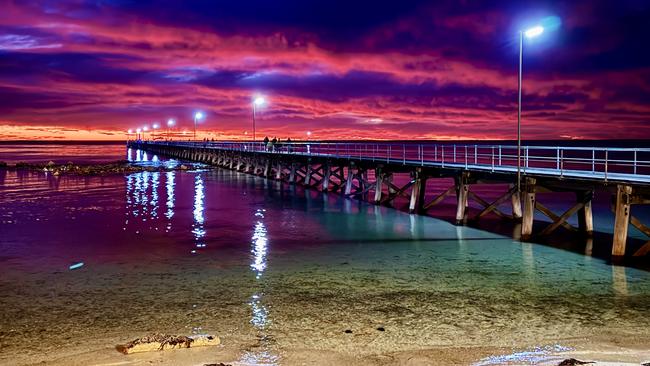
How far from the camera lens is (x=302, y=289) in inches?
463

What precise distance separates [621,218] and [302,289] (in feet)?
28.8

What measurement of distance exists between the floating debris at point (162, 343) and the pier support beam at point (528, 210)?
12.5 metres

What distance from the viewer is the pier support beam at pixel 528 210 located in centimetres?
1786

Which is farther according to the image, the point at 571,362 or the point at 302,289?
the point at 302,289

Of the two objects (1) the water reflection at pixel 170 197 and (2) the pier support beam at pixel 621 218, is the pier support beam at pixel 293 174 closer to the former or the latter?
(1) the water reflection at pixel 170 197

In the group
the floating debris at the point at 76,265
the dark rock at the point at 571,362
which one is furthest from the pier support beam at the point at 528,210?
the floating debris at the point at 76,265

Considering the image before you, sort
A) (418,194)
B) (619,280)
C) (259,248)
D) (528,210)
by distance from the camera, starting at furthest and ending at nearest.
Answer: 1. (418,194)
2. (528,210)
3. (259,248)
4. (619,280)

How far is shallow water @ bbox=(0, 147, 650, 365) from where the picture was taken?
8.58 metres

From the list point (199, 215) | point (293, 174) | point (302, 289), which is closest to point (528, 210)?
point (302, 289)

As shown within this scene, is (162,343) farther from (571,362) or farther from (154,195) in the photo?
(154,195)


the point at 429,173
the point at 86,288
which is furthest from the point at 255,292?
the point at 429,173

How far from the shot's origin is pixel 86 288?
39.0 ft

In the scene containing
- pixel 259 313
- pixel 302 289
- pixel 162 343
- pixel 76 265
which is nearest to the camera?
pixel 162 343

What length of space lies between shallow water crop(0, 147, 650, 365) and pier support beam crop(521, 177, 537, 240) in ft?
2.83
